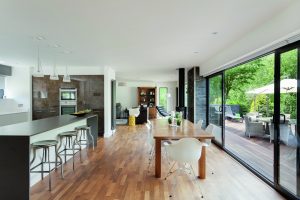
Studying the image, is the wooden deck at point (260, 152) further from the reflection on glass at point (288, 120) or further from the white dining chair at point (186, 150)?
the white dining chair at point (186, 150)

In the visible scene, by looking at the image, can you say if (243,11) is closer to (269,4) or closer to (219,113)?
(269,4)

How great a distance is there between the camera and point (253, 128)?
6301mm

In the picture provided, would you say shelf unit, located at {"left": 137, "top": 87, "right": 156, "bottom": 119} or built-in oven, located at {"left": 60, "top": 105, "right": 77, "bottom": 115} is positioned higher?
shelf unit, located at {"left": 137, "top": 87, "right": 156, "bottom": 119}

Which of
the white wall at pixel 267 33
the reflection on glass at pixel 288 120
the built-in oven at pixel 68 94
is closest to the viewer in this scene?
the white wall at pixel 267 33

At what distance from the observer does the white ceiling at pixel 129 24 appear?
2707 mm

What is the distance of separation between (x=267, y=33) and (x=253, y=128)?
380 centimetres

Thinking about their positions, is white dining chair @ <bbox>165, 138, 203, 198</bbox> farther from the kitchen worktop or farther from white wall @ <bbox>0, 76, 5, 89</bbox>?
white wall @ <bbox>0, 76, 5, 89</bbox>

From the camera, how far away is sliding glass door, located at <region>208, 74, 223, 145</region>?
20.4ft

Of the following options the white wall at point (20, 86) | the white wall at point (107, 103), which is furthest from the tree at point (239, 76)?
the white wall at point (20, 86)

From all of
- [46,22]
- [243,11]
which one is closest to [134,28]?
[46,22]

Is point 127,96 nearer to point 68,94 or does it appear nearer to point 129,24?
point 68,94

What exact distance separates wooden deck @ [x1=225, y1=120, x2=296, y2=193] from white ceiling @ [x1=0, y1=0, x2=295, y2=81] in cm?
201

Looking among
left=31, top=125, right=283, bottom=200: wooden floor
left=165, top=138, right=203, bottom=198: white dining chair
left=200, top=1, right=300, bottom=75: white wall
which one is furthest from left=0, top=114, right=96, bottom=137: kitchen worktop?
left=200, top=1, right=300, bottom=75: white wall

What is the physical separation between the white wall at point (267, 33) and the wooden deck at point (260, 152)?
5.14 ft
